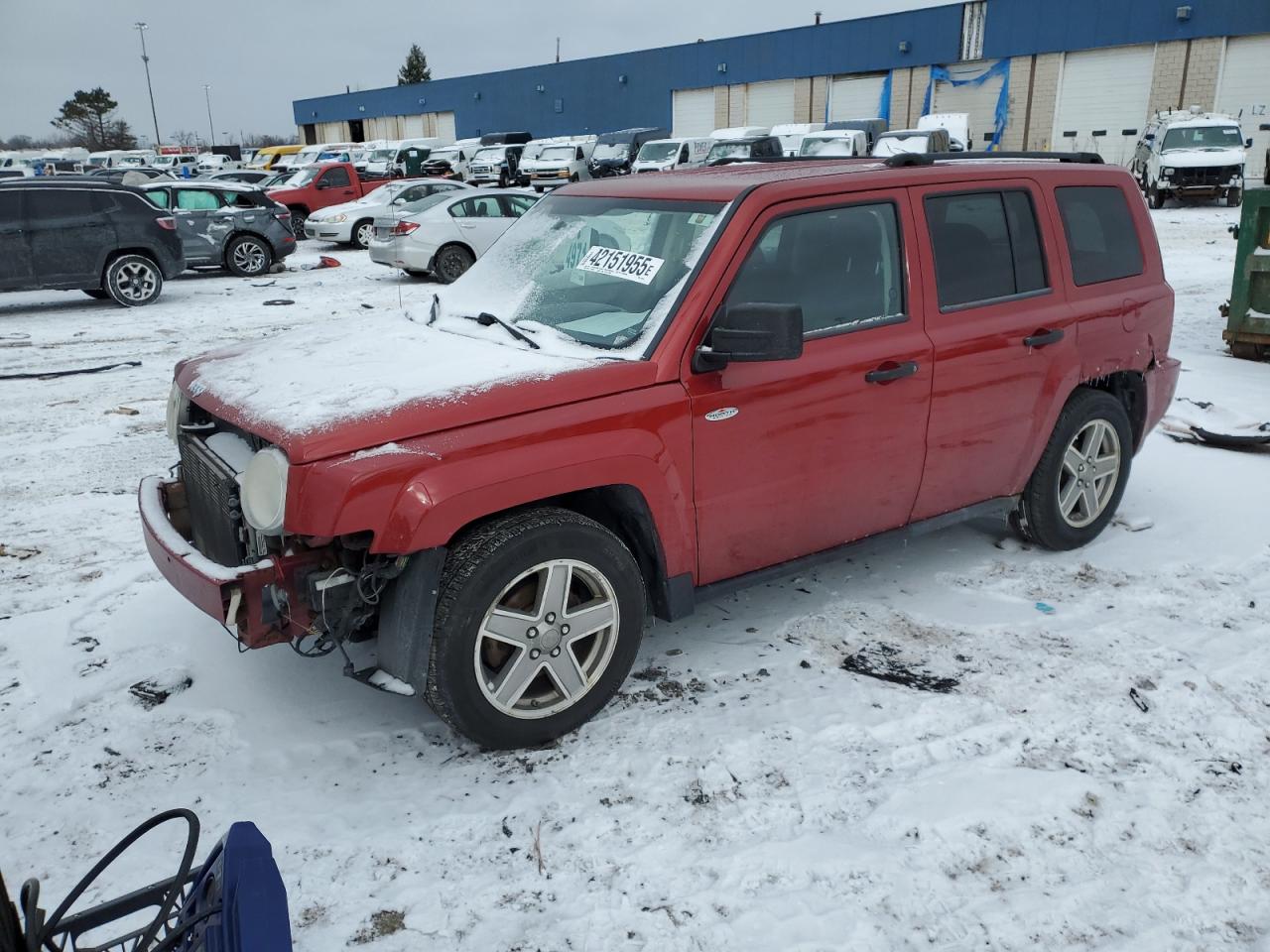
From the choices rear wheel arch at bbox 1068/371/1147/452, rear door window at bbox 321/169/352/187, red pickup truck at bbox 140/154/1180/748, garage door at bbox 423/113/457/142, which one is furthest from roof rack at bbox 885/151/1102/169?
garage door at bbox 423/113/457/142

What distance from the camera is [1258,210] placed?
8.27 metres

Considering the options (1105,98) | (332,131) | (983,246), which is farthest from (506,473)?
(332,131)

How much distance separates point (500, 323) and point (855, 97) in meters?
42.1

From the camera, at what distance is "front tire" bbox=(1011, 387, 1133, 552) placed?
473cm

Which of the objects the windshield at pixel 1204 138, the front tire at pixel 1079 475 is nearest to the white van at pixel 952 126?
the windshield at pixel 1204 138

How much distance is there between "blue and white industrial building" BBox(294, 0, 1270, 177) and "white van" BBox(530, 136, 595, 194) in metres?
13.9

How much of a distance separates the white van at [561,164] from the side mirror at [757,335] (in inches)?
1138

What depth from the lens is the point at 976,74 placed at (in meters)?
38.2

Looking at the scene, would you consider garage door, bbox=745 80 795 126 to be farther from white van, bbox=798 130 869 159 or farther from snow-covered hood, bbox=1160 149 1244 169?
snow-covered hood, bbox=1160 149 1244 169

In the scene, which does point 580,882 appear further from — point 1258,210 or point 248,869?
point 1258,210

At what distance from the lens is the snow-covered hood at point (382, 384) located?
300cm

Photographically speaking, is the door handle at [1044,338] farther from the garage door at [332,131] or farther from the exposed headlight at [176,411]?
the garage door at [332,131]

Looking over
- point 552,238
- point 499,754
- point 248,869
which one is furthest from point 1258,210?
point 248,869

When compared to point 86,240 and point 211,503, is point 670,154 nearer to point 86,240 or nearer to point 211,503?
point 86,240
